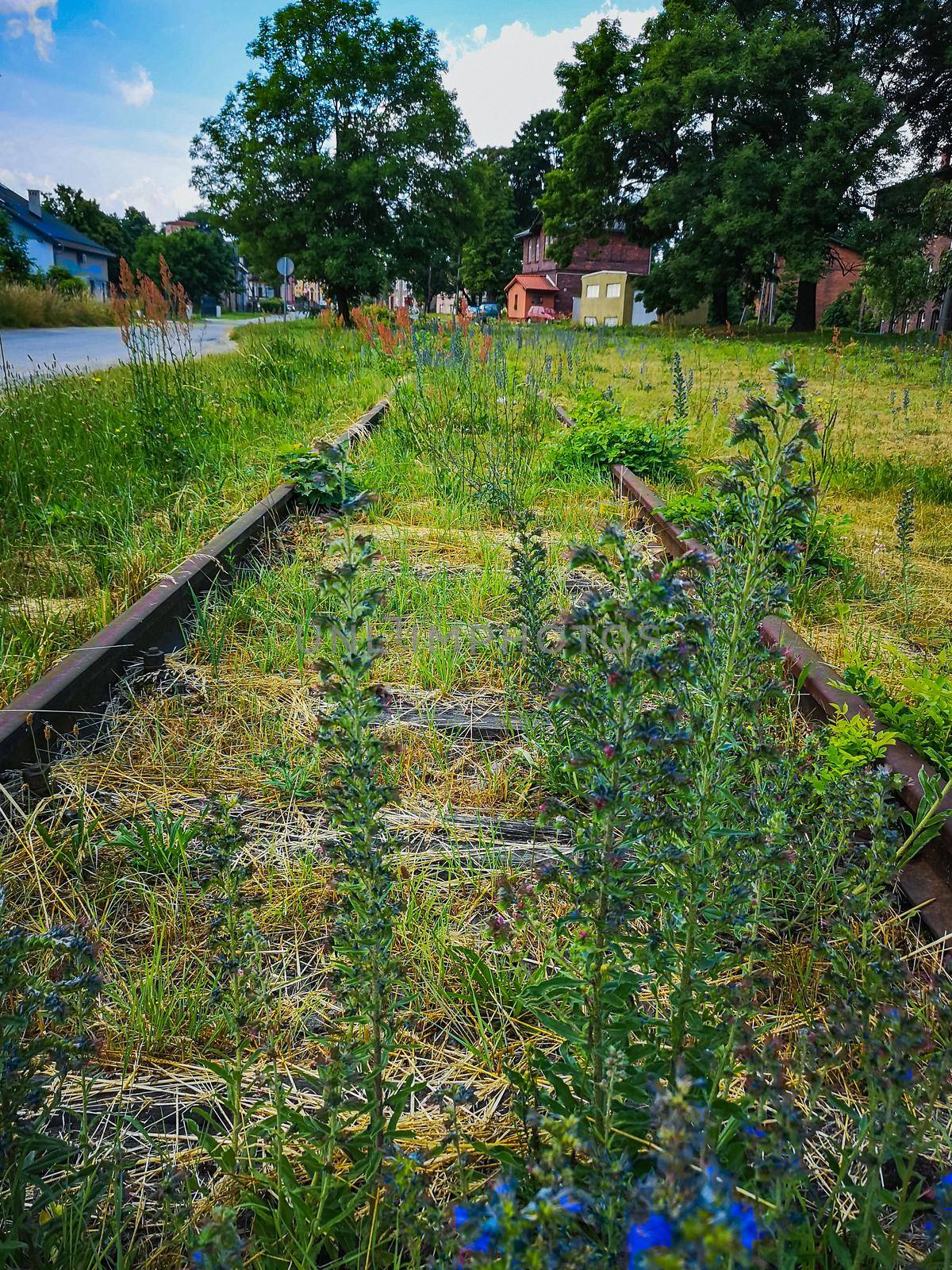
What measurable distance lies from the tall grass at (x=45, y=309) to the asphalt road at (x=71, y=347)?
517 mm

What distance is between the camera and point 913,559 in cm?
514

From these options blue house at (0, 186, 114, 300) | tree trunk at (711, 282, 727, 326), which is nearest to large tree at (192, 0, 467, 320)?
tree trunk at (711, 282, 727, 326)

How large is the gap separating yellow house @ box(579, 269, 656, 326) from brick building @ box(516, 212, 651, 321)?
154cm

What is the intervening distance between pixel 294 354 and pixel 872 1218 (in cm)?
1421

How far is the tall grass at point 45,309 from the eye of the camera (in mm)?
24875

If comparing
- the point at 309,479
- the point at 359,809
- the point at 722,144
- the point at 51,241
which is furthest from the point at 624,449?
the point at 51,241

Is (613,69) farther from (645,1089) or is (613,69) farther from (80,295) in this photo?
(645,1089)

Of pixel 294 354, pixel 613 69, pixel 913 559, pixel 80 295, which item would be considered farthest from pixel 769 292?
pixel 913 559

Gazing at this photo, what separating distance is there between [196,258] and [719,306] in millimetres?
70975

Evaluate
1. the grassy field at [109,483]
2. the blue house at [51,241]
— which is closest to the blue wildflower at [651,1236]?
the grassy field at [109,483]

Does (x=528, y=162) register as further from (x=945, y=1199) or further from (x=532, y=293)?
(x=945, y=1199)

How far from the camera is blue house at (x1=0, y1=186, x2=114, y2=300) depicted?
192 feet

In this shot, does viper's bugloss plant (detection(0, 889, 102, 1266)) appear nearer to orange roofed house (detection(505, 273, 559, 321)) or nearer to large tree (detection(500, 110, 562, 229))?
orange roofed house (detection(505, 273, 559, 321))

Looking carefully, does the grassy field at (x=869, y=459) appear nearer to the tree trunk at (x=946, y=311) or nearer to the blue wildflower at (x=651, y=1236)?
the blue wildflower at (x=651, y=1236)
